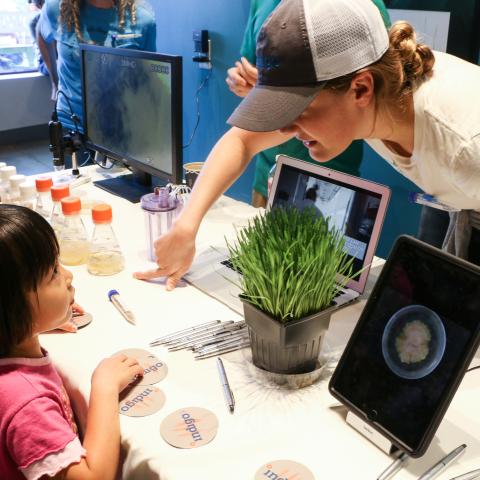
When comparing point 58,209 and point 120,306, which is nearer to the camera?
point 120,306

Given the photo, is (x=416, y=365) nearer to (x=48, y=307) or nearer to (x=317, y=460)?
(x=317, y=460)

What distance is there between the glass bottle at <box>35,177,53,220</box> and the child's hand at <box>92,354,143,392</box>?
773mm

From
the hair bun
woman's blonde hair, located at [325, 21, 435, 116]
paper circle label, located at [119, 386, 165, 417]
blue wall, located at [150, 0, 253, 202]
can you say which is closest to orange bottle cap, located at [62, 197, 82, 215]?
paper circle label, located at [119, 386, 165, 417]

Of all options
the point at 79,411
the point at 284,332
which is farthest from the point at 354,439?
the point at 79,411

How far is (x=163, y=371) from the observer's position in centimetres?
96

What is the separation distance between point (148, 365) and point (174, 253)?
0.32 meters

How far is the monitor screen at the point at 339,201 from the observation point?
1.19 metres

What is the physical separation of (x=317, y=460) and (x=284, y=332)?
0.19 meters

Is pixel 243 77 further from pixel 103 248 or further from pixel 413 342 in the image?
pixel 413 342

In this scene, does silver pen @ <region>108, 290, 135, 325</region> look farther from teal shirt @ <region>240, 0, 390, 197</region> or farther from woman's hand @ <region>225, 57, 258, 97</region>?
teal shirt @ <region>240, 0, 390, 197</region>

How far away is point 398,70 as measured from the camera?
1.01 meters

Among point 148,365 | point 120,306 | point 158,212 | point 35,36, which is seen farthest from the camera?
point 35,36

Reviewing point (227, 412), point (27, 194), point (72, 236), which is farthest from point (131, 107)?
point (227, 412)

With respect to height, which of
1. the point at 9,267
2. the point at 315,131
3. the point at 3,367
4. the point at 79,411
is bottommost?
the point at 79,411
